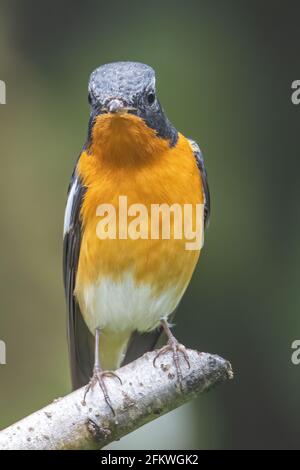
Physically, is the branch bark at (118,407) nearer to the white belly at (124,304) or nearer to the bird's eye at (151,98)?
the white belly at (124,304)

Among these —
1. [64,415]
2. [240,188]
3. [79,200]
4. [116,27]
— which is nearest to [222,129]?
[240,188]

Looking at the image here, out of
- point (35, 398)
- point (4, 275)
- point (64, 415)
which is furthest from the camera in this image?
point (4, 275)

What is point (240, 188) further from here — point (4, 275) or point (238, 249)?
point (4, 275)

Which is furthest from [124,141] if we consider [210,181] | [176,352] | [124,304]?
[210,181]

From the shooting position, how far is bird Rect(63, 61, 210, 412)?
5.18 m

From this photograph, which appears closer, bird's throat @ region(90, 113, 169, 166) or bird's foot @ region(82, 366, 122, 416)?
bird's foot @ region(82, 366, 122, 416)

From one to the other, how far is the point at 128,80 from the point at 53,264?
2915mm

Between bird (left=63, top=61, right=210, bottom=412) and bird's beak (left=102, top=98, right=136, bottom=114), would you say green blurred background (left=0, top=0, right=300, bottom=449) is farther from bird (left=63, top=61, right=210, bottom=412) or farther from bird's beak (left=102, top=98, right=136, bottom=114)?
bird's beak (left=102, top=98, right=136, bottom=114)

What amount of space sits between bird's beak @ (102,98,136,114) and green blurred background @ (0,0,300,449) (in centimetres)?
237

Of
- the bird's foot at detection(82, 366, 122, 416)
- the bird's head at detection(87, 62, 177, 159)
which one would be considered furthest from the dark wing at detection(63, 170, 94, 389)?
the bird's foot at detection(82, 366, 122, 416)

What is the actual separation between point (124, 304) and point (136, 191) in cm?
70

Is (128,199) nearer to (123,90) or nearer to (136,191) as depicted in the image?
(136,191)

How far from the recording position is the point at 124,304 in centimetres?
579

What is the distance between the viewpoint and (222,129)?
25.0 feet
